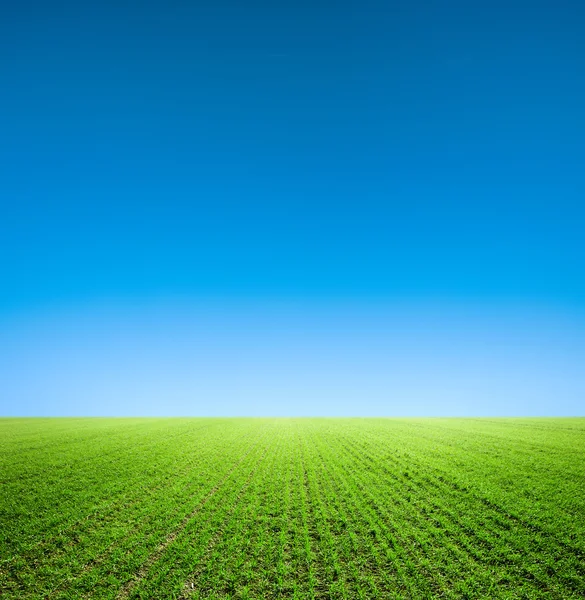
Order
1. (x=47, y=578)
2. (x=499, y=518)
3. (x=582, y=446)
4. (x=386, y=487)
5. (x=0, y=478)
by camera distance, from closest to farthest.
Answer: (x=47, y=578)
(x=499, y=518)
(x=386, y=487)
(x=0, y=478)
(x=582, y=446)

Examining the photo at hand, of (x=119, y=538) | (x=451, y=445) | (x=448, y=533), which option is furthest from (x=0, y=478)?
(x=451, y=445)

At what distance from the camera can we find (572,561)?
34.2 feet

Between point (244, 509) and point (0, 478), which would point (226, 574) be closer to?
point (244, 509)

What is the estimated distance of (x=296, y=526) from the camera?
13.0m

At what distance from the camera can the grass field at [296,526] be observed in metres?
9.66

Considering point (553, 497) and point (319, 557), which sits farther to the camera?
point (553, 497)

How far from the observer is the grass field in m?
9.66

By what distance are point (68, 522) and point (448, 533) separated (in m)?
17.4

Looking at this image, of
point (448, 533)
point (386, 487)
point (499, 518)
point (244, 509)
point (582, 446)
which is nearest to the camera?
point (448, 533)

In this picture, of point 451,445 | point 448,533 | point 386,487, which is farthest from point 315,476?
point 451,445

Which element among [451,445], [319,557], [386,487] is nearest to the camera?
[319,557]

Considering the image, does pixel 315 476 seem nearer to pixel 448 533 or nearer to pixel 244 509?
pixel 244 509

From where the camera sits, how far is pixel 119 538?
493 inches

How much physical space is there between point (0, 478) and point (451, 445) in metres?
37.1
